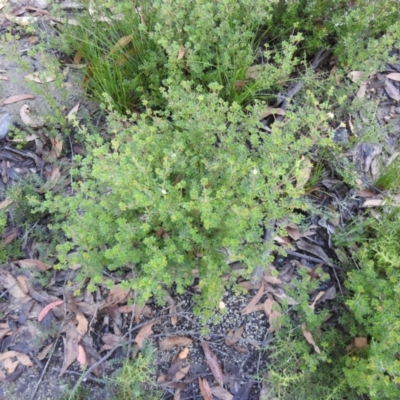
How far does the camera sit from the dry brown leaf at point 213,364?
2.27 metres

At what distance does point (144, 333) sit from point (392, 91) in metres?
2.54

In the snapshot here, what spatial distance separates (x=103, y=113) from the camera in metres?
2.94

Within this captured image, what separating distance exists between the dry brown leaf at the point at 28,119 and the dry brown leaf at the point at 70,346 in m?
1.43

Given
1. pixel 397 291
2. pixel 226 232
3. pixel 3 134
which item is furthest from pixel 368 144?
pixel 3 134

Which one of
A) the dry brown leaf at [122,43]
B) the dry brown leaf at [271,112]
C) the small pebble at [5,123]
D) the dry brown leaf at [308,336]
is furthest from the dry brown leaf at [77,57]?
the dry brown leaf at [308,336]

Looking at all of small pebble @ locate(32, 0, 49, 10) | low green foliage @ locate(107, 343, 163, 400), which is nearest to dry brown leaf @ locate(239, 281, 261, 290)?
low green foliage @ locate(107, 343, 163, 400)

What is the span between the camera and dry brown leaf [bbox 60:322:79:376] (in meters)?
2.29

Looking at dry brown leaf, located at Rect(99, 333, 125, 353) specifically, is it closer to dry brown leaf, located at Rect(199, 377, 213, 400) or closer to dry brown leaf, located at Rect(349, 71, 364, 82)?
dry brown leaf, located at Rect(199, 377, 213, 400)

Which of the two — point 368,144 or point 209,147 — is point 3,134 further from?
point 368,144

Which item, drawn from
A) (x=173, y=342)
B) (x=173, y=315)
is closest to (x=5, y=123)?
(x=173, y=315)

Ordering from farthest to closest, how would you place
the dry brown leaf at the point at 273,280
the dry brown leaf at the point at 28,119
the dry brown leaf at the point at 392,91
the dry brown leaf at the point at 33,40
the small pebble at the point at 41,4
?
the small pebble at the point at 41,4, the dry brown leaf at the point at 33,40, the dry brown leaf at the point at 392,91, the dry brown leaf at the point at 28,119, the dry brown leaf at the point at 273,280

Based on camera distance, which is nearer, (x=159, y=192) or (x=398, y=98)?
(x=159, y=192)

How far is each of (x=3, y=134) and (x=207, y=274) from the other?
72.9 inches

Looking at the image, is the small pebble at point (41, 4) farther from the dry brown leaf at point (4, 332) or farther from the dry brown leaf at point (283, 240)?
the dry brown leaf at point (283, 240)
